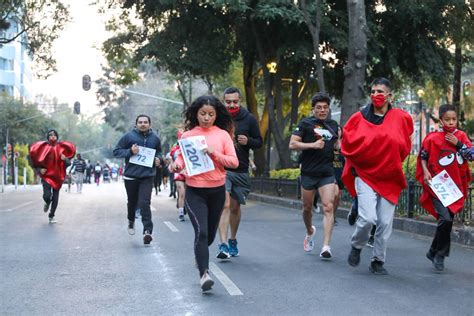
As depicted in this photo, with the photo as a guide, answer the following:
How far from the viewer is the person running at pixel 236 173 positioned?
9.19m

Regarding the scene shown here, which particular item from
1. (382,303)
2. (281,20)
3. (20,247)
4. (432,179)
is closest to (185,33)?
(281,20)

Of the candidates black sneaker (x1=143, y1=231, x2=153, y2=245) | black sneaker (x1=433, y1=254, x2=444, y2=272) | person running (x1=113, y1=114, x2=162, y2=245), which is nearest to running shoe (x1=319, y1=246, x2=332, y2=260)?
black sneaker (x1=433, y1=254, x2=444, y2=272)

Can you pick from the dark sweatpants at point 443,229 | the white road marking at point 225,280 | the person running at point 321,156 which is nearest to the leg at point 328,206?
the person running at point 321,156

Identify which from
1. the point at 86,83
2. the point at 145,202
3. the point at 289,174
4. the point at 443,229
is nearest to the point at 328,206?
the point at 443,229

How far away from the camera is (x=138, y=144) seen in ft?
37.8

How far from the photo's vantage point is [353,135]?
8250 millimetres

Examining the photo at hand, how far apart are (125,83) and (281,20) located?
13854 mm

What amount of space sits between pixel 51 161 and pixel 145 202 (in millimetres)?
5147

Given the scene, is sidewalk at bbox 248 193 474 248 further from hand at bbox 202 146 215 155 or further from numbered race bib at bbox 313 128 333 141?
hand at bbox 202 146 215 155

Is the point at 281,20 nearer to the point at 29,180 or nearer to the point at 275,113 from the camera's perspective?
the point at 275,113

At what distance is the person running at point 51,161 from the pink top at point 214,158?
8.90 meters

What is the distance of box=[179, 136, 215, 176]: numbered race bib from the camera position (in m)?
7.05

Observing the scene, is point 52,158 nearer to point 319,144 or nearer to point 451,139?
point 319,144

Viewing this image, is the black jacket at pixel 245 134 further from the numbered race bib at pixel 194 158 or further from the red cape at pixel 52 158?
the red cape at pixel 52 158
